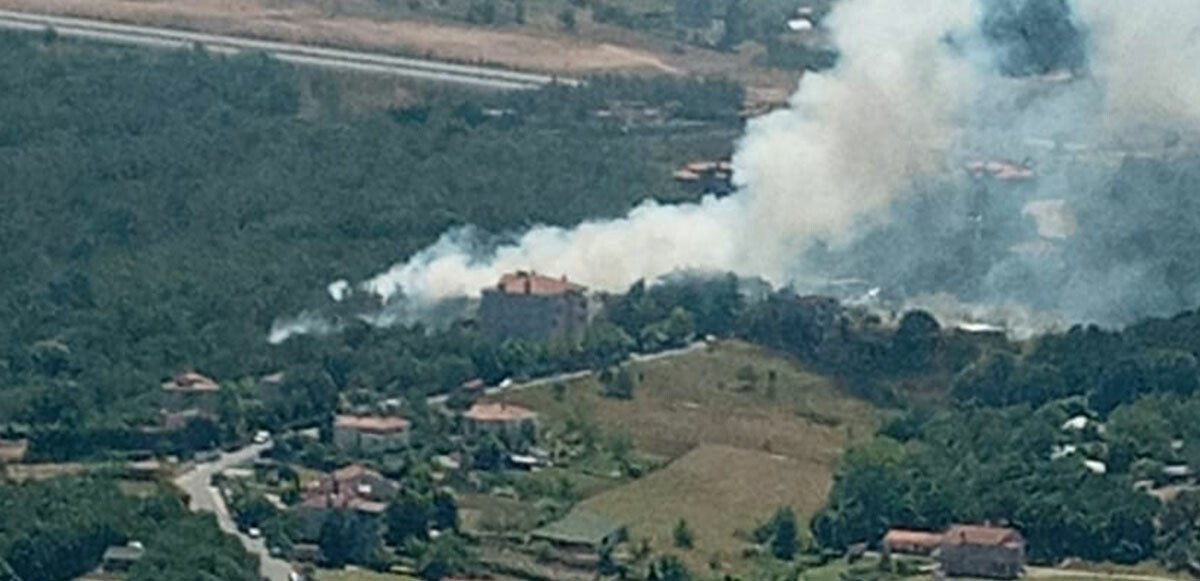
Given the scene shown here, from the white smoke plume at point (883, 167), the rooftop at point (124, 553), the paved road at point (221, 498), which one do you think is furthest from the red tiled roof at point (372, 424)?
the rooftop at point (124, 553)

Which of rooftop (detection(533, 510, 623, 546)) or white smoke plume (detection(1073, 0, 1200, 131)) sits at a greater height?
white smoke plume (detection(1073, 0, 1200, 131))

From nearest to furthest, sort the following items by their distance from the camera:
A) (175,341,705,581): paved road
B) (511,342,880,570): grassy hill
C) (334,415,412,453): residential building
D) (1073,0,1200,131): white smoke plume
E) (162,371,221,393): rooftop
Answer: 1. (175,341,705,581): paved road
2. (511,342,880,570): grassy hill
3. (334,415,412,453): residential building
4. (162,371,221,393): rooftop
5. (1073,0,1200,131): white smoke plume

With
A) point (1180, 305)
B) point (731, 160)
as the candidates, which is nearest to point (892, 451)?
point (1180, 305)

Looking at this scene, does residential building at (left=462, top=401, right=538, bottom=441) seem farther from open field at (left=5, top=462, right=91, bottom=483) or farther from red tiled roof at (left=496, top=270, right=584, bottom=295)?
red tiled roof at (left=496, top=270, right=584, bottom=295)

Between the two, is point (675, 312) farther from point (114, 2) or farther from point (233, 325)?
point (114, 2)

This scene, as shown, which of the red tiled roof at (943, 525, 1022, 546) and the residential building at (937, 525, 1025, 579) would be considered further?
the red tiled roof at (943, 525, 1022, 546)

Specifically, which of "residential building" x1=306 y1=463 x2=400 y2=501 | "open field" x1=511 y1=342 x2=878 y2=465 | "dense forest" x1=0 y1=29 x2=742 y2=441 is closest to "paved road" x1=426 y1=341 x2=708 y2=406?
"open field" x1=511 y1=342 x2=878 y2=465
